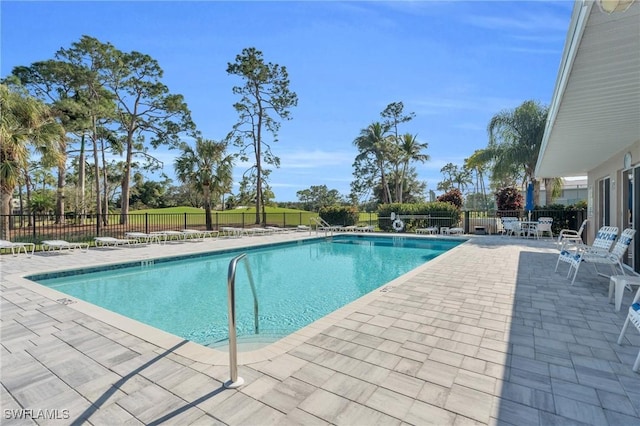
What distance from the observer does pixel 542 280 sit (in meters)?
5.39

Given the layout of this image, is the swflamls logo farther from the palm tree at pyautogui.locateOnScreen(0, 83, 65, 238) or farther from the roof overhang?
the palm tree at pyautogui.locateOnScreen(0, 83, 65, 238)

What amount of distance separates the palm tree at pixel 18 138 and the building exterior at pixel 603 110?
12.3m

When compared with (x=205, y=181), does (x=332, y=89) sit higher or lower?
higher

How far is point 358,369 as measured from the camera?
8.00ft

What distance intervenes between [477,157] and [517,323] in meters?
16.9

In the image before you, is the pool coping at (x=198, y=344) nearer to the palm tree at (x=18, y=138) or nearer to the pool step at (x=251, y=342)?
the pool step at (x=251, y=342)

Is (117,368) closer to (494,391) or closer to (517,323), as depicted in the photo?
(494,391)

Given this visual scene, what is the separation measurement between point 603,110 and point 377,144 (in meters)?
22.1

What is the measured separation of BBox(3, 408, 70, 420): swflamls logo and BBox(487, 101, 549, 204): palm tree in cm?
1883

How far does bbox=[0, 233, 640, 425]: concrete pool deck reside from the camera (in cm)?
193

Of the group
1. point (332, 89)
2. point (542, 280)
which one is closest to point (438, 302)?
point (542, 280)

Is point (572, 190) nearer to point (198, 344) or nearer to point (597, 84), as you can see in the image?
point (597, 84)

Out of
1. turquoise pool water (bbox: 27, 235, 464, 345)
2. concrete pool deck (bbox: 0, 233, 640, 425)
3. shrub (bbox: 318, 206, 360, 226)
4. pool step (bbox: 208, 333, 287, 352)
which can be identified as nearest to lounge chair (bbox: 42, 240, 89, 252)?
turquoise pool water (bbox: 27, 235, 464, 345)

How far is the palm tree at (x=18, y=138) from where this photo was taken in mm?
8945
